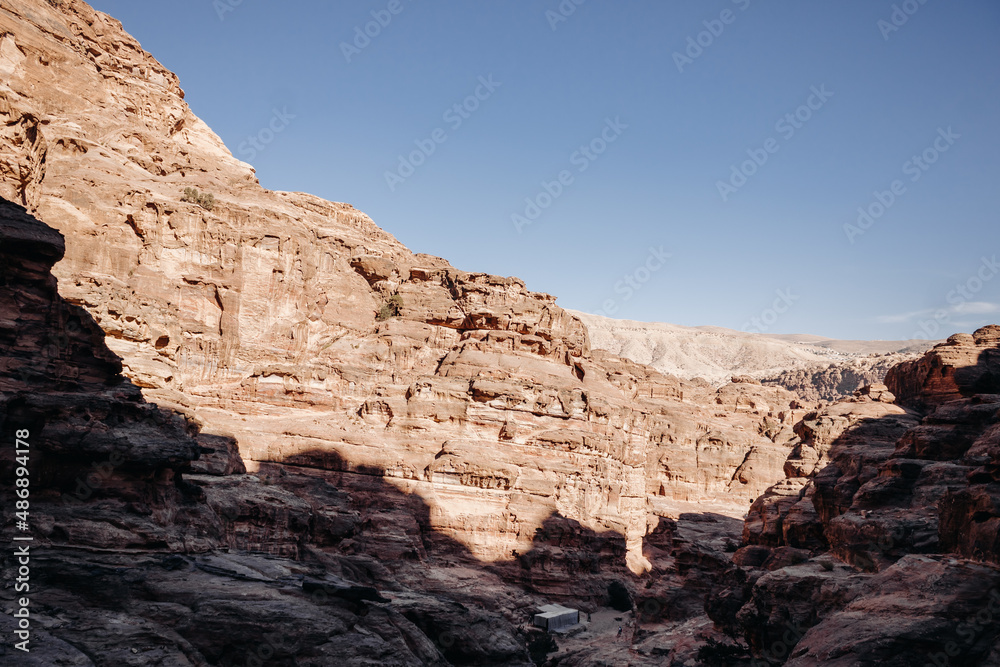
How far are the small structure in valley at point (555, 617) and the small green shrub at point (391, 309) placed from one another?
29.1 m

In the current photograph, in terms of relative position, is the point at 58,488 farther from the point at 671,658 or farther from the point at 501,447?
the point at 501,447

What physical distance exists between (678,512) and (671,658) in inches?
1388

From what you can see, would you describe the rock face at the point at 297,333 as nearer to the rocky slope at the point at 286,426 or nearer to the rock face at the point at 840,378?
the rocky slope at the point at 286,426

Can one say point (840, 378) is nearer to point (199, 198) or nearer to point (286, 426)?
point (286, 426)

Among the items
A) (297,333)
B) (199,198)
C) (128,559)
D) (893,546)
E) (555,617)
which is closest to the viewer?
(128,559)

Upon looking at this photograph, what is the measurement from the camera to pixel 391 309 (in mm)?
59250

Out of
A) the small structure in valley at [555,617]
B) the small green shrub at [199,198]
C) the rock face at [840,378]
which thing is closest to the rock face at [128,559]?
the small structure in valley at [555,617]

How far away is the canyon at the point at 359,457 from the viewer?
53.9ft

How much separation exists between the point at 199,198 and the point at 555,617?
39.1 meters

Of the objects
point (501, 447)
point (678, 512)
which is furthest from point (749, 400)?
point (501, 447)

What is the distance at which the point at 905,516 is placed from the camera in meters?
24.3

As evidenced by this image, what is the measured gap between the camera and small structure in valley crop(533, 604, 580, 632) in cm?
3603

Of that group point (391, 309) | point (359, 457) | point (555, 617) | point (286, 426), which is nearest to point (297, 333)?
point (391, 309)

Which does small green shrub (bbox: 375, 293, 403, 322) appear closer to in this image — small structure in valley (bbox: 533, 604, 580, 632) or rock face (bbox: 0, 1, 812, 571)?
rock face (bbox: 0, 1, 812, 571)
